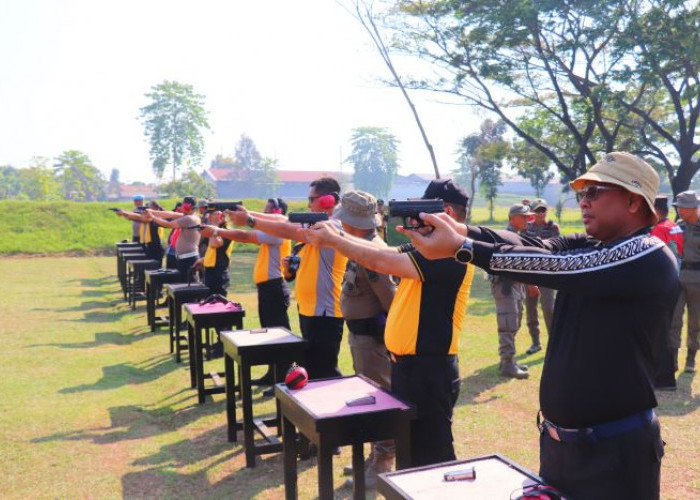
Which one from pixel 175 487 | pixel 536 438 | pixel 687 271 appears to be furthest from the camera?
pixel 687 271

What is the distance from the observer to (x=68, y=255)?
28125 millimetres

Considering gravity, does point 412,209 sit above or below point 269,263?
above

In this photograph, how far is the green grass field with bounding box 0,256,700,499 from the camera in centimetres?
490

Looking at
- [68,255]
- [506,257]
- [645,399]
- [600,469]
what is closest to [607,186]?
[506,257]

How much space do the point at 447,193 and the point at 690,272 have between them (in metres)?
5.08

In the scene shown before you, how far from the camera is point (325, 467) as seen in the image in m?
3.38

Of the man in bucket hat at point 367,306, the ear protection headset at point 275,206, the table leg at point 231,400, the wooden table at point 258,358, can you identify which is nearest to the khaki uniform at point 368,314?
the man in bucket hat at point 367,306

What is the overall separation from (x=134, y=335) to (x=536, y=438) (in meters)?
7.26

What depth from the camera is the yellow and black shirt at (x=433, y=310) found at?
348 centimetres

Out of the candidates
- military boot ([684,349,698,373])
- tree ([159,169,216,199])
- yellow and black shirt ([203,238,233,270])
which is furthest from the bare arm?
tree ([159,169,216,199])

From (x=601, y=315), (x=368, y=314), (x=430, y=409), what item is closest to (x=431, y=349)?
(x=430, y=409)

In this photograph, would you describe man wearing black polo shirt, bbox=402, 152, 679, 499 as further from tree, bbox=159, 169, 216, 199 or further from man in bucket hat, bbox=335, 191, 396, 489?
tree, bbox=159, 169, 216, 199

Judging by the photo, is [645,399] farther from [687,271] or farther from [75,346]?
[75,346]

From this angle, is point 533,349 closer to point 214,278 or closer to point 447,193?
point 214,278
